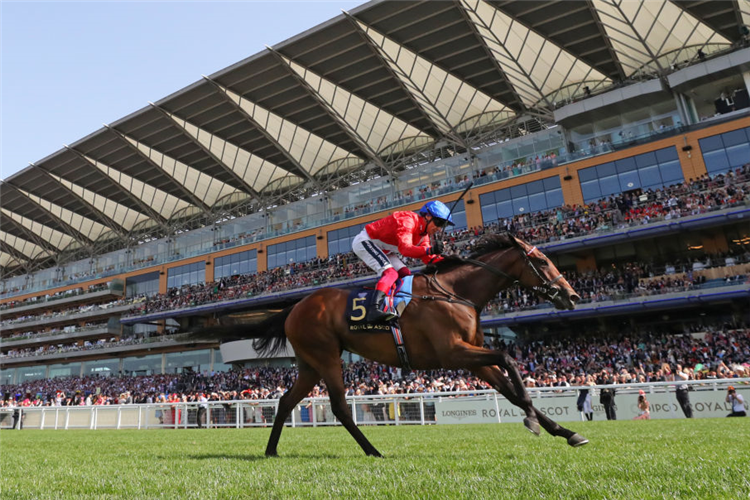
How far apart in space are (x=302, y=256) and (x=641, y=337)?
2544cm

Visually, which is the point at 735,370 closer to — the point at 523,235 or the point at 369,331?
the point at 369,331

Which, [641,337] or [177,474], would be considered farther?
[641,337]

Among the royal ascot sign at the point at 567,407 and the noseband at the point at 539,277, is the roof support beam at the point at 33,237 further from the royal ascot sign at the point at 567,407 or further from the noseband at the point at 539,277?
the noseband at the point at 539,277

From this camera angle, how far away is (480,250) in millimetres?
6012

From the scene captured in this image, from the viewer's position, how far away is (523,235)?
3083 cm

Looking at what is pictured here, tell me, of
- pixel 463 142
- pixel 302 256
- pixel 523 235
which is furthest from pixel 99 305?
pixel 523 235

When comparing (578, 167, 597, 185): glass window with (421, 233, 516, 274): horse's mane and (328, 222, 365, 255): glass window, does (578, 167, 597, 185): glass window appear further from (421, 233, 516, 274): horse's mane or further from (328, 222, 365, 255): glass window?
(421, 233, 516, 274): horse's mane

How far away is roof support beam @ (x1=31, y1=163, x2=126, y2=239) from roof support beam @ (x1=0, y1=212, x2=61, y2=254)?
888 cm

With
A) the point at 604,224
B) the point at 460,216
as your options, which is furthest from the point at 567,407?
the point at 460,216

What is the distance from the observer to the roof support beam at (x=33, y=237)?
2090 inches

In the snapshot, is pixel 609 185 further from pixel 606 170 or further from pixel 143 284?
pixel 143 284

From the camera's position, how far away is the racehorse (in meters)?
5.01

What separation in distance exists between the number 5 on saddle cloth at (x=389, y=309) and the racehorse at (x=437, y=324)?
2.1 inches

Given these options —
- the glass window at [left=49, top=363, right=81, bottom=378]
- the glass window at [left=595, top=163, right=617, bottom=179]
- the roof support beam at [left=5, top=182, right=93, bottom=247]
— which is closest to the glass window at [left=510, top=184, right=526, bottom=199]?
the glass window at [left=595, top=163, right=617, bottom=179]
